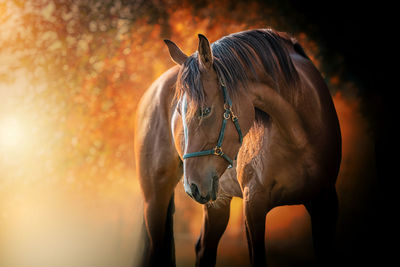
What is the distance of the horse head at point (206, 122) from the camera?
1349 millimetres

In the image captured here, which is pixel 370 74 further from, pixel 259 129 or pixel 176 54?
pixel 176 54

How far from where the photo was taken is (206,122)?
137cm

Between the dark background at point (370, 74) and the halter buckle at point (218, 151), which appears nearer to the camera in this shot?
the halter buckle at point (218, 151)

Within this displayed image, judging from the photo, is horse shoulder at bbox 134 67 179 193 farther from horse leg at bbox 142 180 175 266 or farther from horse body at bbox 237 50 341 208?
horse body at bbox 237 50 341 208

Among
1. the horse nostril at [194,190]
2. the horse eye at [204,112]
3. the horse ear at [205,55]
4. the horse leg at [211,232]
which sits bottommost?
the horse leg at [211,232]

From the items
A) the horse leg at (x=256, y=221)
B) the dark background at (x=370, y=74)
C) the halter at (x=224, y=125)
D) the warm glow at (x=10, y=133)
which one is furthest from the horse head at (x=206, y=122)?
the warm glow at (x=10, y=133)

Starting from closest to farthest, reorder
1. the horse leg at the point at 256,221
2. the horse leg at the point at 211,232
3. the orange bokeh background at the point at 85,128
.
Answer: the horse leg at the point at 256,221
the horse leg at the point at 211,232
the orange bokeh background at the point at 85,128

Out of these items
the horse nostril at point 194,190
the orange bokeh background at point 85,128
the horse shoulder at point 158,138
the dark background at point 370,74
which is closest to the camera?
the horse nostril at point 194,190

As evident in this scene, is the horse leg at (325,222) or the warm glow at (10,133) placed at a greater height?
the warm glow at (10,133)

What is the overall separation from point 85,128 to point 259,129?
6.21 ft

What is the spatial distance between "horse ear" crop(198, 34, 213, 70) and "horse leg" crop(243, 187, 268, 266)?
605mm

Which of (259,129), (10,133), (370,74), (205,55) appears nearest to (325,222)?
(259,129)

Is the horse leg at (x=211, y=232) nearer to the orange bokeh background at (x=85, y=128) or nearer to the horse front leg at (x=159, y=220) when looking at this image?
the horse front leg at (x=159, y=220)

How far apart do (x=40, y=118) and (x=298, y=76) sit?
230cm
